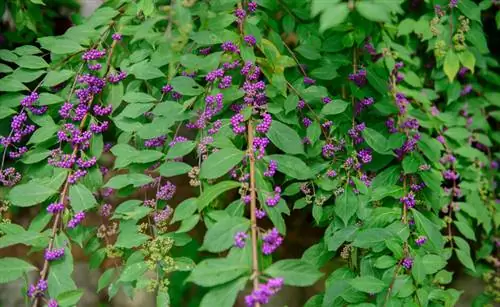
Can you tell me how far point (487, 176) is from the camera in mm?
2518

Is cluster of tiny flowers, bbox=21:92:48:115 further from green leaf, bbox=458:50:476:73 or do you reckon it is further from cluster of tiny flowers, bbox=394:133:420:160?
green leaf, bbox=458:50:476:73

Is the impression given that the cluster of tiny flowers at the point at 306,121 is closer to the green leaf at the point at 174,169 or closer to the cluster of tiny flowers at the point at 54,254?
the green leaf at the point at 174,169

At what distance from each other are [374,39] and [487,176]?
3.23 ft

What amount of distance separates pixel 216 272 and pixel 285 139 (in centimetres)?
48

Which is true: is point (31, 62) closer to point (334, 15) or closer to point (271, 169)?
point (271, 169)

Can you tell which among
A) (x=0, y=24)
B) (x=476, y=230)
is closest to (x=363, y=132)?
(x=476, y=230)

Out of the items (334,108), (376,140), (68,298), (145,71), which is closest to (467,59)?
(376,140)

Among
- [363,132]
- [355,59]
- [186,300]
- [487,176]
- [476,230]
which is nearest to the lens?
[363,132]

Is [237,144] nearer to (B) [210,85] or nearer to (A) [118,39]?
(B) [210,85]

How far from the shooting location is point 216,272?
3.87 feet

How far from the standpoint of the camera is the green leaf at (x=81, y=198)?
153cm

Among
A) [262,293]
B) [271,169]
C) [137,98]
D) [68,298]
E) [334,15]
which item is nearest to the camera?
[334,15]

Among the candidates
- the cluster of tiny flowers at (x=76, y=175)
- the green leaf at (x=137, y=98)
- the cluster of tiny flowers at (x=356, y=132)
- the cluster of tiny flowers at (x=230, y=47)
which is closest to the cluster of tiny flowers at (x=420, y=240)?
the cluster of tiny flowers at (x=356, y=132)

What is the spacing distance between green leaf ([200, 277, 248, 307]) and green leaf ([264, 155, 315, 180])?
0.38 metres
